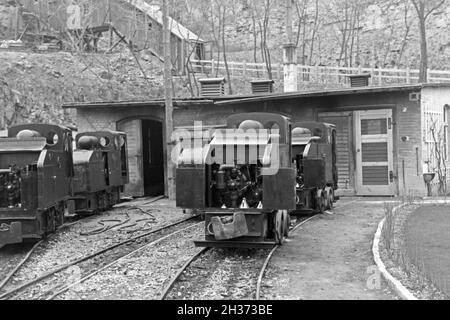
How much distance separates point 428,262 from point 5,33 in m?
35.2

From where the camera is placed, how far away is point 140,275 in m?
8.76

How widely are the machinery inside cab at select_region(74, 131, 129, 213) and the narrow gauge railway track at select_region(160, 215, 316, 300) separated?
603cm

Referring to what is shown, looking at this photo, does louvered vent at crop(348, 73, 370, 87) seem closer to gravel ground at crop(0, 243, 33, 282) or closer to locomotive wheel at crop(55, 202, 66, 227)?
locomotive wheel at crop(55, 202, 66, 227)

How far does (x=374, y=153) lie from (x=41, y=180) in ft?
37.9

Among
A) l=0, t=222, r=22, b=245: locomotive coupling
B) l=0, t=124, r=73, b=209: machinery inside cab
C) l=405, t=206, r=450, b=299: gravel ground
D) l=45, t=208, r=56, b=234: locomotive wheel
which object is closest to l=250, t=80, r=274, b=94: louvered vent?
l=405, t=206, r=450, b=299: gravel ground

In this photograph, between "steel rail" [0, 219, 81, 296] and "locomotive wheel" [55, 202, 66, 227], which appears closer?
"steel rail" [0, 219, 81, 296]

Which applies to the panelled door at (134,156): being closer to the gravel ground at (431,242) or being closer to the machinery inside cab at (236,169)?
the gravel ground at (431,242)

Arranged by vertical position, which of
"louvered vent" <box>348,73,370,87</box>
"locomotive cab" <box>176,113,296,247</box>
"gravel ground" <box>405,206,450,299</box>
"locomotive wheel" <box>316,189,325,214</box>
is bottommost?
"gravel ground" <box>405,206,450,299</box>

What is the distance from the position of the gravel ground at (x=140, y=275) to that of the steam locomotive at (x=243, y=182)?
2.36 ft

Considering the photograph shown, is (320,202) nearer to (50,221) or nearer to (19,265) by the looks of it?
(50,221)

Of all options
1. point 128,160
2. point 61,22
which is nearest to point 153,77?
point 61,22

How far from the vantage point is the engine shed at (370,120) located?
1788 cm

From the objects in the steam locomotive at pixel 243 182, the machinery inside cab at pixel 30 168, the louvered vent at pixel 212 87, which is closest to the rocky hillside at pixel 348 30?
the louvered vent at pixel 212 87

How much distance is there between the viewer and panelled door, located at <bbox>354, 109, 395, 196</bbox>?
18.4m
